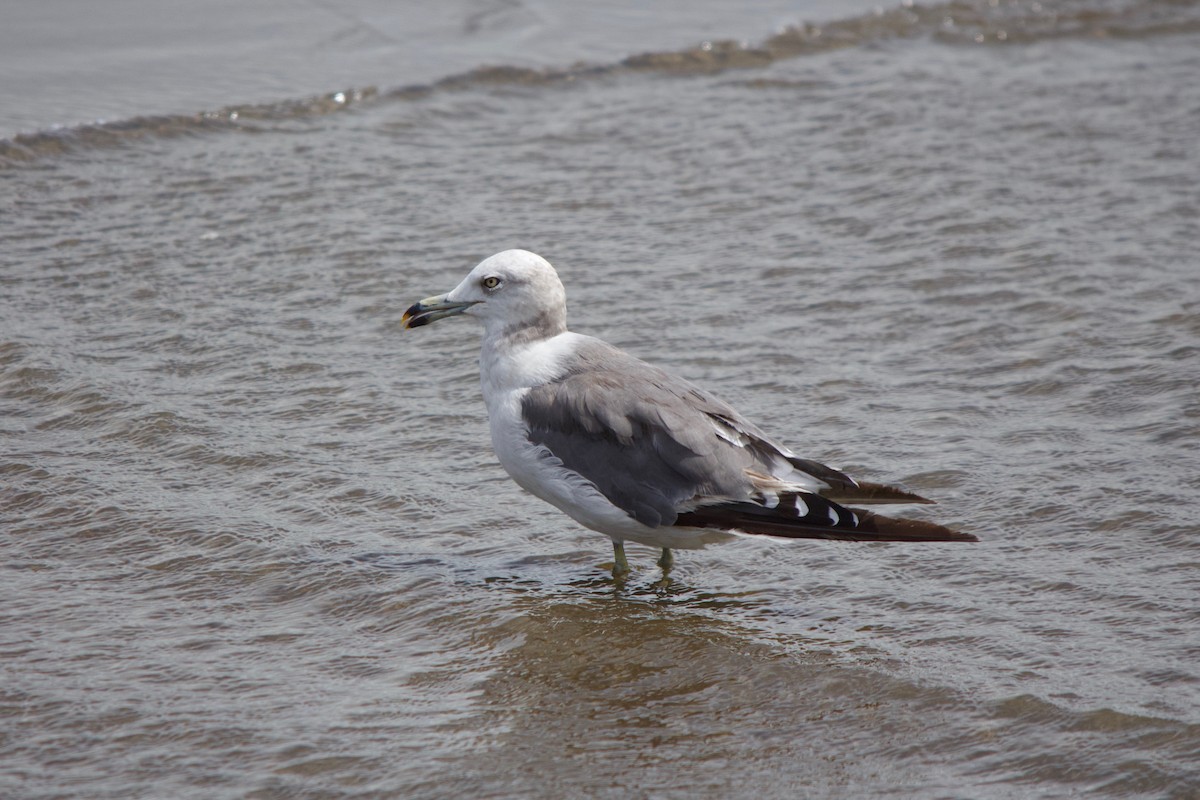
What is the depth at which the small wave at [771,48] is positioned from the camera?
9328 millimetres

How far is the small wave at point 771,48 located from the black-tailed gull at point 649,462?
5.40 metres

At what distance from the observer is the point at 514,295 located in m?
5.10

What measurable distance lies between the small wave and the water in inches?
3.0

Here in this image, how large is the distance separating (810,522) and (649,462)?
1.95 ft

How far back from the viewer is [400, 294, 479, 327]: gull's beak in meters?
5.18

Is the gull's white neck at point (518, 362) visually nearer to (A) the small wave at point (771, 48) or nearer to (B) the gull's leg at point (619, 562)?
(B) the gull's leg at point (619, 562)

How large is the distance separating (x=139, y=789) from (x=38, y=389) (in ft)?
9.78

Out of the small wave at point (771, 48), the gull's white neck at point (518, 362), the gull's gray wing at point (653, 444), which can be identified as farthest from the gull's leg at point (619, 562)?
the small wave at point (771, 48)

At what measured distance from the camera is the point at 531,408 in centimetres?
483

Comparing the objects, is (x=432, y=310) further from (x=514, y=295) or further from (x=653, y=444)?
(x=653, y=444)

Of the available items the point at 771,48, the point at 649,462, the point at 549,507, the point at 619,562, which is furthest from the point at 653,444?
the point at 771,48

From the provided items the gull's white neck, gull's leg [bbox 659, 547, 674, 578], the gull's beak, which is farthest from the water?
the gull's beak

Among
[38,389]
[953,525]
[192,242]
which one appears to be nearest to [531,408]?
[953,525]

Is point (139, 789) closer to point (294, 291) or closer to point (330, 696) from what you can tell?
point (330, 696)
